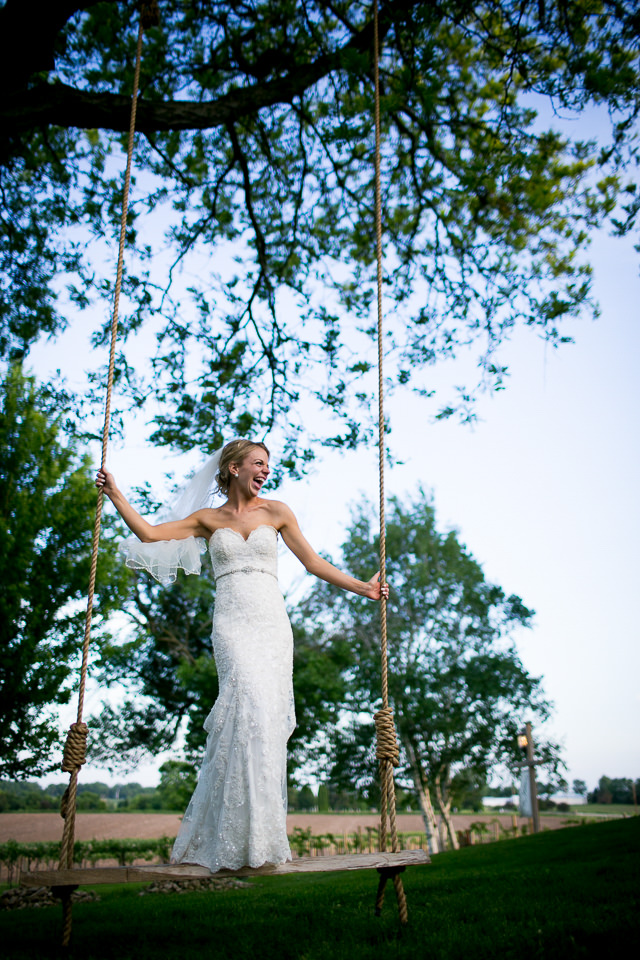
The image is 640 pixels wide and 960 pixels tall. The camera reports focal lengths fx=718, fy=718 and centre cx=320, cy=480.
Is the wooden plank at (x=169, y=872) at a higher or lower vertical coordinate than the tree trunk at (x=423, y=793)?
higher

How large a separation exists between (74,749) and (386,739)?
1.45 meters

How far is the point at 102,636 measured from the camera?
1028cm

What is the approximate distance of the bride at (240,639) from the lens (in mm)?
3184

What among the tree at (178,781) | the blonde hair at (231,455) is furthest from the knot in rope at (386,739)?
the tree at (178,781)

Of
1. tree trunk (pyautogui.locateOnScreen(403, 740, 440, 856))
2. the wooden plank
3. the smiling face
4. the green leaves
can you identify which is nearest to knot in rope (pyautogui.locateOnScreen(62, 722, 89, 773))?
the wooden plank

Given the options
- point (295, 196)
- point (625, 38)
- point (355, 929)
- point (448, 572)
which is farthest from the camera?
point (448, 572)

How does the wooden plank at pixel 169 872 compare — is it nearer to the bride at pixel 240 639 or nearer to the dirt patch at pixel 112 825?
the bride at pixel 240 639

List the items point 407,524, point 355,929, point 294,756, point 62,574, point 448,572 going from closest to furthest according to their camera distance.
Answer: point 355,929, point 62,574, point 294,756, point 448,572, point 407,524

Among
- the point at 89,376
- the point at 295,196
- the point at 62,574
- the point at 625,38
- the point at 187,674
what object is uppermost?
the point at 295,196

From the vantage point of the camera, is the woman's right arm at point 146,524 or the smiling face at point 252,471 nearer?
the woman's right arm at point 146,524

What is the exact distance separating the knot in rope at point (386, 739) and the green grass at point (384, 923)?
0.79m

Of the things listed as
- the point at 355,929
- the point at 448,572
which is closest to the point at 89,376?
the point at 355,929

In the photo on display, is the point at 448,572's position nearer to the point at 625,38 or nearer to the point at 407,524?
the point at 407,524

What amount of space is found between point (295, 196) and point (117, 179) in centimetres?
199
